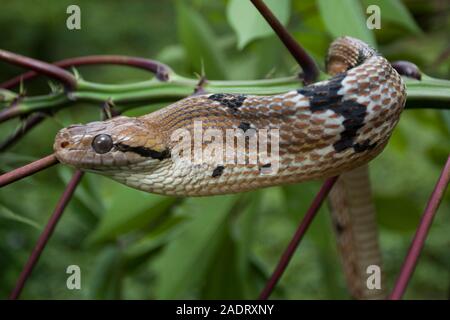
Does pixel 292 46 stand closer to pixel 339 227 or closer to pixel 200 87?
pixel 200 87

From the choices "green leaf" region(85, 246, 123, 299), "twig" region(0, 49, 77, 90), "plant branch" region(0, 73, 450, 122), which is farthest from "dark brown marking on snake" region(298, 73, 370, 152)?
"green leaf" region(85, 246, 123, 299)

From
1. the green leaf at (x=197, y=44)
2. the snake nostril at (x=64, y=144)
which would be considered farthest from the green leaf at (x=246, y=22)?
the green leaf at (x=197, y=44)

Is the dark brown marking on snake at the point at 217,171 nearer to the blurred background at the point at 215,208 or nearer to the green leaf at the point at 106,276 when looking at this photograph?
the blurred background at the point at 215,208

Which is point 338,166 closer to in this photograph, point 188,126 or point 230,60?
point 188,126

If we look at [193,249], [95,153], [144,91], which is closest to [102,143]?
[95,153]
